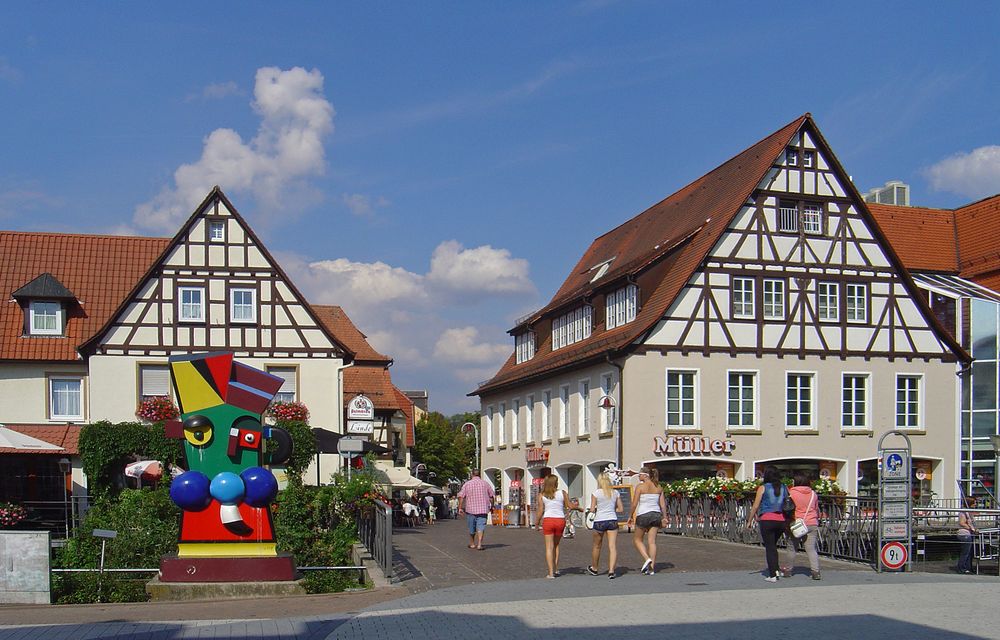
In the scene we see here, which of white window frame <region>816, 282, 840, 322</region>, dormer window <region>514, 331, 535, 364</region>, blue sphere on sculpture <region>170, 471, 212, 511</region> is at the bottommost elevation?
blue sphere on sculpture <region>170, 471, 212, 511</region>

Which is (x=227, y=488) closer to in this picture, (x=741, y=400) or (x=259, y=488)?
(x=259, y=488)

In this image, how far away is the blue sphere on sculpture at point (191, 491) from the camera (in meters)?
15.9

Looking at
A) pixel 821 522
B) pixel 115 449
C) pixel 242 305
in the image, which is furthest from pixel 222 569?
pixel 242 305

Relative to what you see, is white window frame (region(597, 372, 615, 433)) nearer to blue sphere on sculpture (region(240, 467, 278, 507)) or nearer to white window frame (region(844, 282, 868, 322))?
white window frame (region(844, 282, 868, 322))

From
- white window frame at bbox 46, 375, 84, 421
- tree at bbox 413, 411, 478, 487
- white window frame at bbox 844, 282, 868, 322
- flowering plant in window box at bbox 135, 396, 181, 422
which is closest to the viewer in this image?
flowering plant in window box at bbox 135, 396, 181, 422

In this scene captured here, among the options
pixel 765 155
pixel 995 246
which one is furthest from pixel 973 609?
pixel 995 246

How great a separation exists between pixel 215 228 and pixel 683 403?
1518cm

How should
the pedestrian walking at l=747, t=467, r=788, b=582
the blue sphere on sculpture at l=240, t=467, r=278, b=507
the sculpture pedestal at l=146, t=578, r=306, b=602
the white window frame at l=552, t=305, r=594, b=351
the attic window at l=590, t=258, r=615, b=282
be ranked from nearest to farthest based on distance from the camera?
1. the sculpture pedestal at l=146, t=578, r=306, b=602
2. the blue sphere on sculpture at l=240, t=467, r=278, b=507
3. the pedestrian walking at l=747, t=467, r=788, b=582
4. the white window frame at l=552, t=305, r=594, b=351
5. the attic window at l=590, t=258, r=615, b=282

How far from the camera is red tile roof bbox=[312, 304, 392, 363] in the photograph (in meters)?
54.8

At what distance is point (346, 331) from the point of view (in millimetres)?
55375

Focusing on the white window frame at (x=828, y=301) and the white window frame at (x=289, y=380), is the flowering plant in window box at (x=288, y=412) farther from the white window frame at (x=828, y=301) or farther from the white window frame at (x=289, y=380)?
the white window frame at (x=828, y=301)

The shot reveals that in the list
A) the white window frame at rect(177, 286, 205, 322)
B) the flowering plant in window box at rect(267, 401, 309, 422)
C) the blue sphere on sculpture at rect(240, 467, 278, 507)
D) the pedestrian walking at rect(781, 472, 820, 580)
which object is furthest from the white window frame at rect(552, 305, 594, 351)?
the blue sphere on sculpture at rect(240, 467, 278, 507)

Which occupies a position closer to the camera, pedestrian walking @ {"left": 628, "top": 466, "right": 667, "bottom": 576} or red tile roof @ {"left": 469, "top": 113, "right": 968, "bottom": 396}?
pedestrian walking @ {"left": 628, "top": 466, "right": 667, "bottom": 576}

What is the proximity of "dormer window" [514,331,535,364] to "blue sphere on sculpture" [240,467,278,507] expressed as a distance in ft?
104
